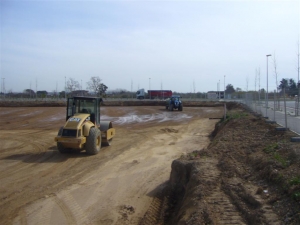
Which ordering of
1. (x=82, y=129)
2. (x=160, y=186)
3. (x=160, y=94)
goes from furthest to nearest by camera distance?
1. (x=160, y=94)
2. (x=82, y=129)
3. (x=160, y=186)

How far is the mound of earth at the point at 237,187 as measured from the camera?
5923 millimetres

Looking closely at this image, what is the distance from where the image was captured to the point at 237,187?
7305 millimetres

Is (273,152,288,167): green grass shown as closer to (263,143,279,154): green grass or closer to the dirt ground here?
the dirt ground

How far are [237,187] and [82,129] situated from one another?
28.8 feet

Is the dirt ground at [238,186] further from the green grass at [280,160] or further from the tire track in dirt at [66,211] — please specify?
the tire track in dirt at [66,211]

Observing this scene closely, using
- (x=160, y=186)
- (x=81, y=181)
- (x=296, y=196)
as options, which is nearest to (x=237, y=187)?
(x=296, y=196)

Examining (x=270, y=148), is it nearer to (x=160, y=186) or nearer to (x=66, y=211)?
(x=160, y=186)

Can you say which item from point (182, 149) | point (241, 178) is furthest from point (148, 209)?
point (182, 149)

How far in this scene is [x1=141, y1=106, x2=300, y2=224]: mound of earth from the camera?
5.92 m

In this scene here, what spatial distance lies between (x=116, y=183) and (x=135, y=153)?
5.38 metres

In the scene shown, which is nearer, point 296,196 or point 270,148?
point 296,196

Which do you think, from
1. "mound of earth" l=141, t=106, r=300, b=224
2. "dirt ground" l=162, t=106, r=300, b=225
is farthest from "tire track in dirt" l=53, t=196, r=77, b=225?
"dirt ground" l=162, t=106, r=300, b=225

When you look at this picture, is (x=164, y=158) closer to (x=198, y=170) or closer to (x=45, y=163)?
(x=45, y=163)

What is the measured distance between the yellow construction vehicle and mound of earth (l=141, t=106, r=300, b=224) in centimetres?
540
